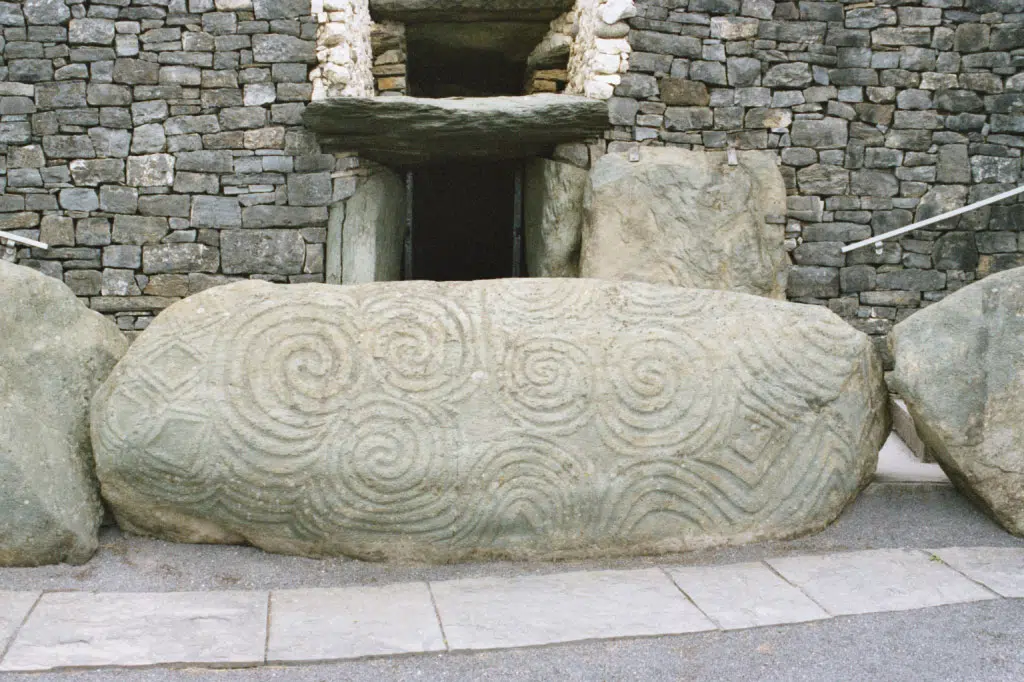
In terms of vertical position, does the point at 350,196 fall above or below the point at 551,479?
above

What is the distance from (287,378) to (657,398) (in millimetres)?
1383

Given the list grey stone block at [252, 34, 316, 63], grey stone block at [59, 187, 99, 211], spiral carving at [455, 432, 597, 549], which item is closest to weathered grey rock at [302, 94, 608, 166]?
grey stone block at [252, 34, 316, 63]

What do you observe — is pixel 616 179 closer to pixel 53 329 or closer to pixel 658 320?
pixel 658 320

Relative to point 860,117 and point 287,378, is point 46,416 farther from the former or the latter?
point 860,117

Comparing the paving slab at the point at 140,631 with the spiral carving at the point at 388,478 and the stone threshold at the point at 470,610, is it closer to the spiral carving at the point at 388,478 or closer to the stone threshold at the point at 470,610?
the stone threshold at the point at 470,610

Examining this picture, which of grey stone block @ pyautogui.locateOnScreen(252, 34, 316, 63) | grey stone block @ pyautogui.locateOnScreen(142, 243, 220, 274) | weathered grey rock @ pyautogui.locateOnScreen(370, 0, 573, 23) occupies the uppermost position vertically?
weathered grey rock @ pyautogui.locateOnScreen(370, 0, 573, 23)

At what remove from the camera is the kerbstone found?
10.4 feet

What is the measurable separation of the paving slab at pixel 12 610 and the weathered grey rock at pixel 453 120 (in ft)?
12.5

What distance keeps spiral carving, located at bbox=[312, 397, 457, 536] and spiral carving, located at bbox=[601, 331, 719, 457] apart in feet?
2.09

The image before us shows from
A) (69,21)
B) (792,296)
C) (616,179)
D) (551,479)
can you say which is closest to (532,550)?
(551,479)

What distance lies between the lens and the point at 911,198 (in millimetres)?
6648

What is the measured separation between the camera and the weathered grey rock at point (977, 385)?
139 inches

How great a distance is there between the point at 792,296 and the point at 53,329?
4.88m

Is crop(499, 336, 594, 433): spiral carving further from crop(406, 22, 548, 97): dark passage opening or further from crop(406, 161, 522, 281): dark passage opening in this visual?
crop(406, 161, 522, 281): dark passage opening
